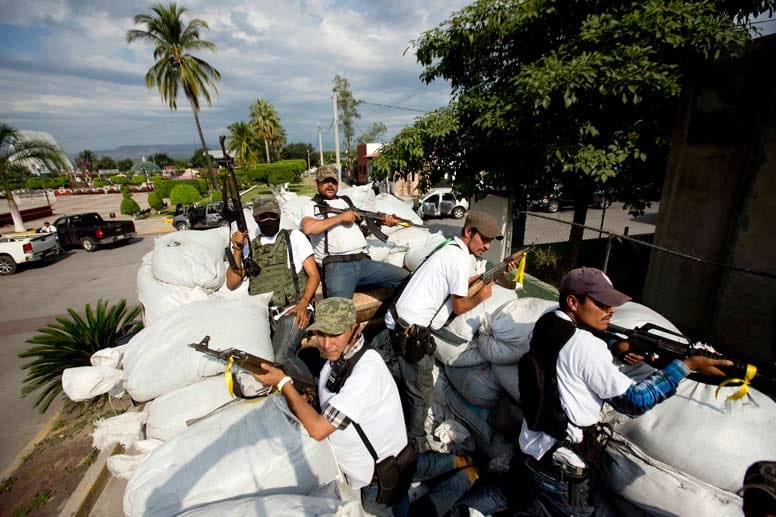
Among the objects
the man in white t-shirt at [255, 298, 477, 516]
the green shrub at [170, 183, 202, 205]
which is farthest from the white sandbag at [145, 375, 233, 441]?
the green shrub at [170, 183, 202, 205]

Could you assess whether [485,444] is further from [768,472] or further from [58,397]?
[58,397]

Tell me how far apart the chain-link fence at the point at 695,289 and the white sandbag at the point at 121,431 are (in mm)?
3785

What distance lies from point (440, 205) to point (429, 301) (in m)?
13.5

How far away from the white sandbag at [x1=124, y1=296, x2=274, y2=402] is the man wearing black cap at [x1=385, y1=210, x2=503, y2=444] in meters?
1.17

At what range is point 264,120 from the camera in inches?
1757

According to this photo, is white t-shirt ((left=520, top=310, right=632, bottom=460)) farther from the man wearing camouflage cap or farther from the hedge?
the hedge

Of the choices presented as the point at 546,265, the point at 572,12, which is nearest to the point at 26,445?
Result: the point at 546,265

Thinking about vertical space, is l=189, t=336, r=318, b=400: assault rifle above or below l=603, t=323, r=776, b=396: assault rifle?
below

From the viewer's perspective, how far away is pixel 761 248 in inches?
156

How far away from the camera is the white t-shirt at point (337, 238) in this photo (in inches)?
123

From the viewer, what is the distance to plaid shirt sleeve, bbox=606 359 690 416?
1.38m

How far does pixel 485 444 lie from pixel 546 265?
401cm

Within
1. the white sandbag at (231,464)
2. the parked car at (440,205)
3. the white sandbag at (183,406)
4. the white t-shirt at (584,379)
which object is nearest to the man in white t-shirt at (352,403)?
the white sandbag at (231,464)

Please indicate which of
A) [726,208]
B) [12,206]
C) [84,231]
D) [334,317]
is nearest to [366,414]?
[334,317]
